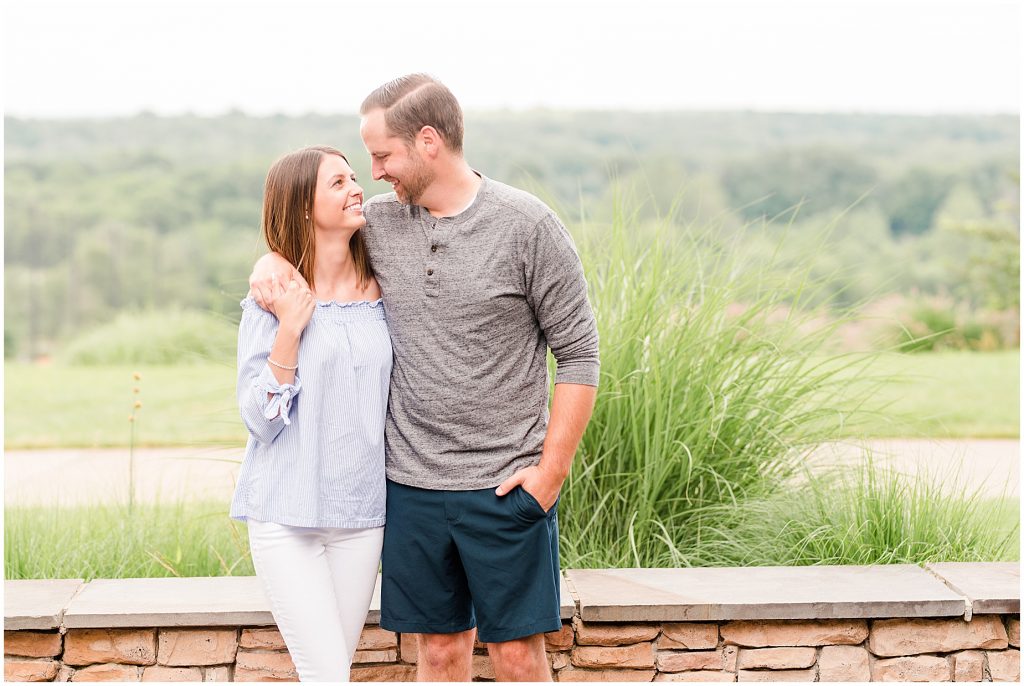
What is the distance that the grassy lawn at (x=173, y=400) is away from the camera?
8.38 m

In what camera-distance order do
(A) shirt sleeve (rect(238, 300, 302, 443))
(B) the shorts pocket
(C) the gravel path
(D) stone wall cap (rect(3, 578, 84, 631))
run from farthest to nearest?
(C) the gravel path → (D) stone wall cap (rect(3, 578, 84, 631)) → (B) the shorts pocket → (A) shirt sleeve (rect(238, 300, 302, 443))

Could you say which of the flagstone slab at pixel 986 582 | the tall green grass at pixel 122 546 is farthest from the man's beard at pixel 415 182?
the flagstone slab at pixel 986 582

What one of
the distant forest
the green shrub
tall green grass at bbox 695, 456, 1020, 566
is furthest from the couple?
the distant forest

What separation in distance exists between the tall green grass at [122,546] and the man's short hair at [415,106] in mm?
1681

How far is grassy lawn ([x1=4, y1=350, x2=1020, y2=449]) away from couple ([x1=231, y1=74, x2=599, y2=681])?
16.6 ft

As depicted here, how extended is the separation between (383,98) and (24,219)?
18.2m

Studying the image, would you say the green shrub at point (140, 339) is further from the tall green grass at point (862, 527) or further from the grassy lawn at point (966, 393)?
the tall green grass at point (862, 527)

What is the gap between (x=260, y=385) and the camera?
2115mm

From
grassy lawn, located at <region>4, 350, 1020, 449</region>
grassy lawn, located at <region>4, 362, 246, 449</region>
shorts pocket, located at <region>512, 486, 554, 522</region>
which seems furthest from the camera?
grassy lawn, located at <region>4, 362, 246, 449</region>

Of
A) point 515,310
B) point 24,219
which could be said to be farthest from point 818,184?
point 515,310

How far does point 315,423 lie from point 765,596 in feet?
4.26

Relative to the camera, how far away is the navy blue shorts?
7.34ft

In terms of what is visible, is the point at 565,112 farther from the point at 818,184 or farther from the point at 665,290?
the point at 665,290

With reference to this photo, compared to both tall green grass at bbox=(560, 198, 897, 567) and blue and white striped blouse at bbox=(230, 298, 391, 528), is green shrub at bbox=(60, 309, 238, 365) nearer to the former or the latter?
tall green grass at bbox=(560, 198, 897, 567)
